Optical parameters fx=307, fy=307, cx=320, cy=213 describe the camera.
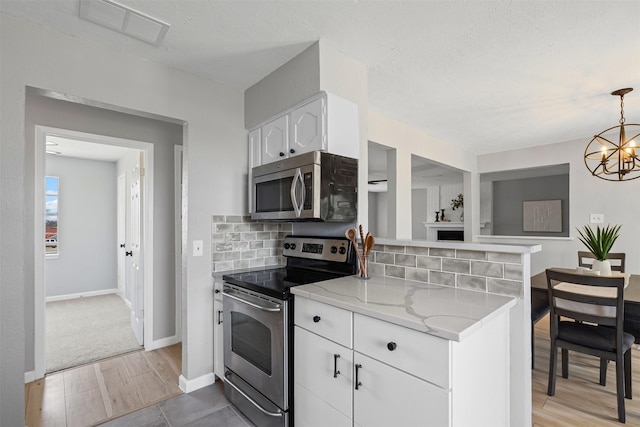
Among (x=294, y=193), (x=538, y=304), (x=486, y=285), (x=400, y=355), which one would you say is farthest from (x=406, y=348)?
(x=538, y=304)

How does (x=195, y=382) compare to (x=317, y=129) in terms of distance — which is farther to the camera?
(x=195, y=382)

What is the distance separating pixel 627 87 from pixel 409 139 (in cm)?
189

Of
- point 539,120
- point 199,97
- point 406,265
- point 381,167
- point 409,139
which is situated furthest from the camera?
point 381,167

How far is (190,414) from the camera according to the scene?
197 cm

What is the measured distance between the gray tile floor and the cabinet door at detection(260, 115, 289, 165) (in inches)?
67.6

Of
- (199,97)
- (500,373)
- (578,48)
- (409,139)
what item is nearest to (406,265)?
(500,373)

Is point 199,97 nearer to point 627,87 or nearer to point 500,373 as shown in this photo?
point 500,373

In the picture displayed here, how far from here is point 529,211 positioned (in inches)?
237

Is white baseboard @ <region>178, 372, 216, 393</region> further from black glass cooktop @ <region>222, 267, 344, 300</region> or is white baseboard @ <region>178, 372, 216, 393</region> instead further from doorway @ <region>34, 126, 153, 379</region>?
doorway @ <region>34, 126, 153, 379</region>

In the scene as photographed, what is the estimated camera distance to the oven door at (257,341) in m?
1.66

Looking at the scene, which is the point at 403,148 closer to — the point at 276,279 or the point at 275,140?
the point at 275,140

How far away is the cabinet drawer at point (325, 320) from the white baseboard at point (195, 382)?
117cm

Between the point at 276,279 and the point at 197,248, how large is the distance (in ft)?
2.27

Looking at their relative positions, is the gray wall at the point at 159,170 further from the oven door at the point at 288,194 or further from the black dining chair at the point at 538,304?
the black dining chair at the point at 538,304
